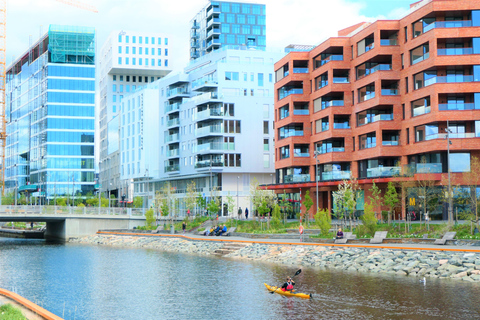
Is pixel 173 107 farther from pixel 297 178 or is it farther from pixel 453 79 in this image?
pixel 453 79

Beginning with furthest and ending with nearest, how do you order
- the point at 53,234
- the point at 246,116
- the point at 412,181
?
the point at 246,116 < the point at 53,234 < the point at 412,181

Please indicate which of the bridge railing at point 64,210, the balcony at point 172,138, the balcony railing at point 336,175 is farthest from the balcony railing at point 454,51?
the balcony at point 172,138

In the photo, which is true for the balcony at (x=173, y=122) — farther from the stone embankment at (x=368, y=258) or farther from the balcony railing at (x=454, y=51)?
the balcony railing at (x=454, y=51)

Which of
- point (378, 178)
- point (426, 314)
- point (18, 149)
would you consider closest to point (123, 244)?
point (378, 178)

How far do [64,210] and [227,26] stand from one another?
321ft

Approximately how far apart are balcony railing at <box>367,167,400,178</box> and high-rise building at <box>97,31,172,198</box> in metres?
111

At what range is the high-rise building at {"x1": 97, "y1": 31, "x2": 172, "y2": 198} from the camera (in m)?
171

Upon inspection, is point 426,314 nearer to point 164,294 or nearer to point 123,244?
point 164,294

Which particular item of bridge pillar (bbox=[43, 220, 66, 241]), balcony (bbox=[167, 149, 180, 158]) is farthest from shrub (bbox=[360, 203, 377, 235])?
balcony (bbox=[167, 149, 180, 158])

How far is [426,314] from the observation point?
26734 millimetres

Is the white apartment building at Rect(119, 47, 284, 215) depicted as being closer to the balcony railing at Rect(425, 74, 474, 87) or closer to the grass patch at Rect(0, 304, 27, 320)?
the balcony railing at Rect(425, 74, 474, 87)

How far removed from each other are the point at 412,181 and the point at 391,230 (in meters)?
9.51

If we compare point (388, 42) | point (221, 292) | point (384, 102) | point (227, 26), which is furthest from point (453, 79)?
point (227, 26)

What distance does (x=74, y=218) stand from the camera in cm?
8656
